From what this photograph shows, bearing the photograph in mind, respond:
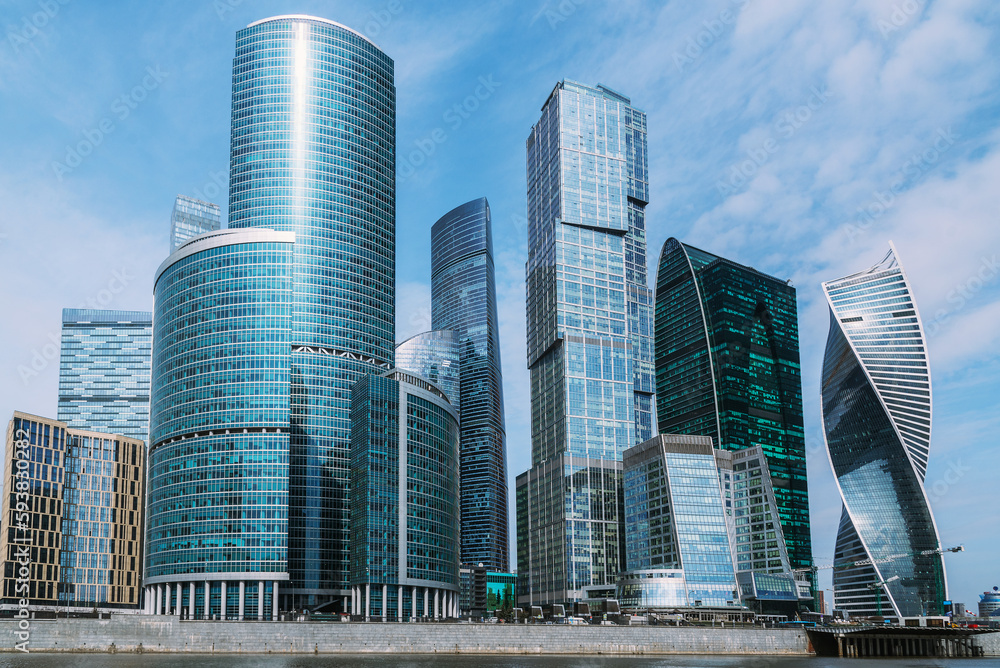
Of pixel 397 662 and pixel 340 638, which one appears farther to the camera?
pixel 340 638

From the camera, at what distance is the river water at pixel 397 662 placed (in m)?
139

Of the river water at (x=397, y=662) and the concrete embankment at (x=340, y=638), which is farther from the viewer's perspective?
the concrete embankment at (x=340, y=638)

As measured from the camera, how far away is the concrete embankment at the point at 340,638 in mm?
170500

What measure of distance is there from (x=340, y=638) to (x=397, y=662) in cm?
2870

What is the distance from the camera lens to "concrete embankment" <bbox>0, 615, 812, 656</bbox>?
170 meters

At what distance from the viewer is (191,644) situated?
174000 millimetres

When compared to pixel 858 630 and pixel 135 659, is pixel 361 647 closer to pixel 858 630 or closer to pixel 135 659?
pixel 135 659

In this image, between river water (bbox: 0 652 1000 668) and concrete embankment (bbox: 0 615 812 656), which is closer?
river water (bbox: 0 652 1000 668)

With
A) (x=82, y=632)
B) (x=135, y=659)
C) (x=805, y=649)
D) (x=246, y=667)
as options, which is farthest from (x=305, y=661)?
(x=805, y=649)

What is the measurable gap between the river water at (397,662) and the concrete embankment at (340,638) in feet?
19.4

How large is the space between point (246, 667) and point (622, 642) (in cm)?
7809

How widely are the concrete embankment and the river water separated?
590 cm

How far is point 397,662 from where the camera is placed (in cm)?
15125

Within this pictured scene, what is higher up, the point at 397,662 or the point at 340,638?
the point at 340,638
